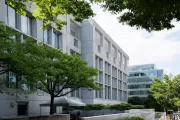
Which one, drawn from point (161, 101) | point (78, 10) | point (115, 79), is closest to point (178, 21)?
point (78, 10)

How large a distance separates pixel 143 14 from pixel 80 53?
3955 cm

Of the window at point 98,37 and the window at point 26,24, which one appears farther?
the window at point 98,37

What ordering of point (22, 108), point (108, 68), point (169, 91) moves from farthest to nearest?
point (108, 68)
point (169, 91)
point (22, 108)

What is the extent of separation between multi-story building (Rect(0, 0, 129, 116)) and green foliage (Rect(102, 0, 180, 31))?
32.7 ft

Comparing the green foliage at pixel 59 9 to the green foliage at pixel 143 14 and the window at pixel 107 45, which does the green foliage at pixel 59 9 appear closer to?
the green foliage at pixel 143 14

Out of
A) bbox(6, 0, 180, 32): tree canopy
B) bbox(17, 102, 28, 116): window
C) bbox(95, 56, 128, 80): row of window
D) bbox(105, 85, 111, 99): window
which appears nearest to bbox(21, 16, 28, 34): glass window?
bbox(17, 102, 28, 116): window

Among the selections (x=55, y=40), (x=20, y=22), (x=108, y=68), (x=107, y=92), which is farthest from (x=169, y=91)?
(x=20, y=22)

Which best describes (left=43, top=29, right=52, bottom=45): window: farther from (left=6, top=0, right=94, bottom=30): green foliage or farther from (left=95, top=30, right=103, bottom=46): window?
(left=6, top=0, right=94, bottom=30): green foliage

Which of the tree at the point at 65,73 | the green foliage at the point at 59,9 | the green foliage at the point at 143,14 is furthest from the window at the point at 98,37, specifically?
the green foliage at the point at 143,14

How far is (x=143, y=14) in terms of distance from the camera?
612cm

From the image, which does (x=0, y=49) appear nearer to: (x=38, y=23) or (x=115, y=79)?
(x=38, y=23)

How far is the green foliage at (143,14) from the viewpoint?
5.53 meters

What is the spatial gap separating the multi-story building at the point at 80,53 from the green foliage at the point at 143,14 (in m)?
9.98

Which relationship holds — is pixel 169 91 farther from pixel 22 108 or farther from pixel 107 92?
pixel 22 108
